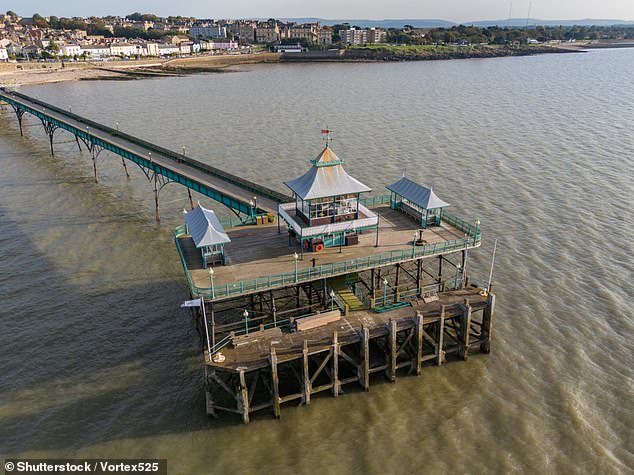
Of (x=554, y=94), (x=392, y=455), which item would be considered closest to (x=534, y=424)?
(x=392, y=455)

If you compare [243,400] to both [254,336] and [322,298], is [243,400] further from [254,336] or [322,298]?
[322,298]

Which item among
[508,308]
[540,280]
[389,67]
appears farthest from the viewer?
[389,67]

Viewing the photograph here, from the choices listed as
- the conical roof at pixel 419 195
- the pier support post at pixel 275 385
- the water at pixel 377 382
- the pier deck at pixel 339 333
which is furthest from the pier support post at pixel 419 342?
the conical roof at pixel 419 195

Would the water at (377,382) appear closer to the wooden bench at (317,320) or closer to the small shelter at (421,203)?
the wooden bench at (317,320)

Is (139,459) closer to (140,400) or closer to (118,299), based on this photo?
(140,400)

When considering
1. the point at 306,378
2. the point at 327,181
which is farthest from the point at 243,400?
Result: the point at 327,181

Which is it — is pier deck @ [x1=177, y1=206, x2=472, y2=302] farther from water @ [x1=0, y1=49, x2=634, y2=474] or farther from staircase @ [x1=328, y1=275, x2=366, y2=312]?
water @ [x1=0, y1=49, x2=634, y2=474]
